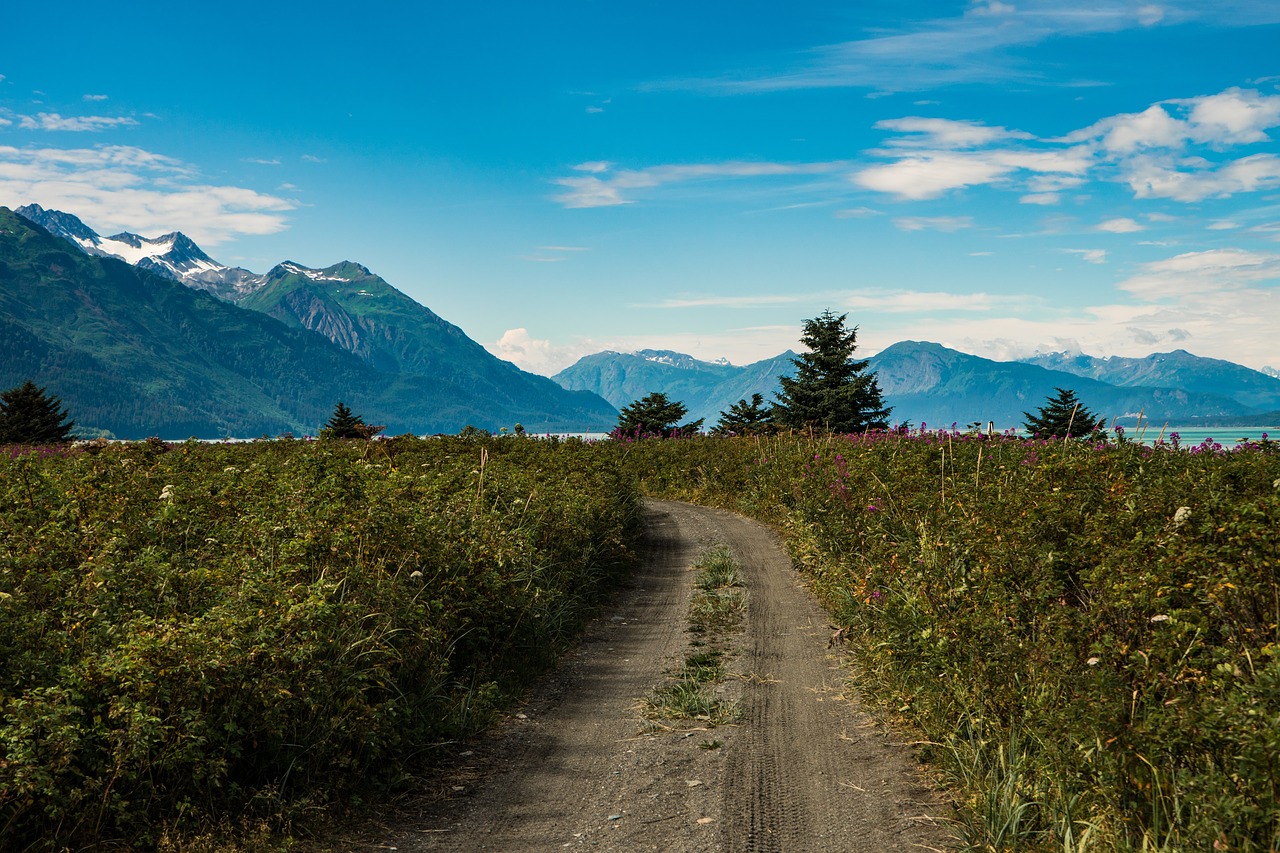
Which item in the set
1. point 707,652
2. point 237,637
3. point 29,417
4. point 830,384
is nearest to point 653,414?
point 830,384

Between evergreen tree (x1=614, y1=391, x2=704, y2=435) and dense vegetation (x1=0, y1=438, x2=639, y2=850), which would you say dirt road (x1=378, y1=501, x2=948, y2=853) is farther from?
evergreen tree (x1=614, y1=391, x2=704, y2=435)

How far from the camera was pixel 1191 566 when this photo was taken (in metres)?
4.82

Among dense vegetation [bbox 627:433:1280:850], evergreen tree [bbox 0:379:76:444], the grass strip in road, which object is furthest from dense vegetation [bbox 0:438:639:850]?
evergreen tree [bbox 0:379:76:444]

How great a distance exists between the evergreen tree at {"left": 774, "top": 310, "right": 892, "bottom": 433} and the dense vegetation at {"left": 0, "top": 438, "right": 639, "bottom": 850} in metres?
35.4

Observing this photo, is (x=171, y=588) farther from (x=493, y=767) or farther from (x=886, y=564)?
(x=886, y=564)

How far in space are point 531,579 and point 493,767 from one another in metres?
3.48

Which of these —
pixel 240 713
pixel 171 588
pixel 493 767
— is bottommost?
pixel 493 767

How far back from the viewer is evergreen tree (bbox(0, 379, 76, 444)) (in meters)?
37.3

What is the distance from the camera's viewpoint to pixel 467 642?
26.7 ft

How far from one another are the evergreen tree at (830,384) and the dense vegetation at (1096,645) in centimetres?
3448

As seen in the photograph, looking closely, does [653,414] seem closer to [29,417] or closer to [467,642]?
[29,417]

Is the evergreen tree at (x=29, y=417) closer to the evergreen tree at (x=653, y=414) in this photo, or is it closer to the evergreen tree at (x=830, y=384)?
the evergreen tree at (x=653, y=414)

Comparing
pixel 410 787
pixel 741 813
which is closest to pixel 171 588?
pixel 410 787

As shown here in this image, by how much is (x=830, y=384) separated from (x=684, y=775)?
40797mm
